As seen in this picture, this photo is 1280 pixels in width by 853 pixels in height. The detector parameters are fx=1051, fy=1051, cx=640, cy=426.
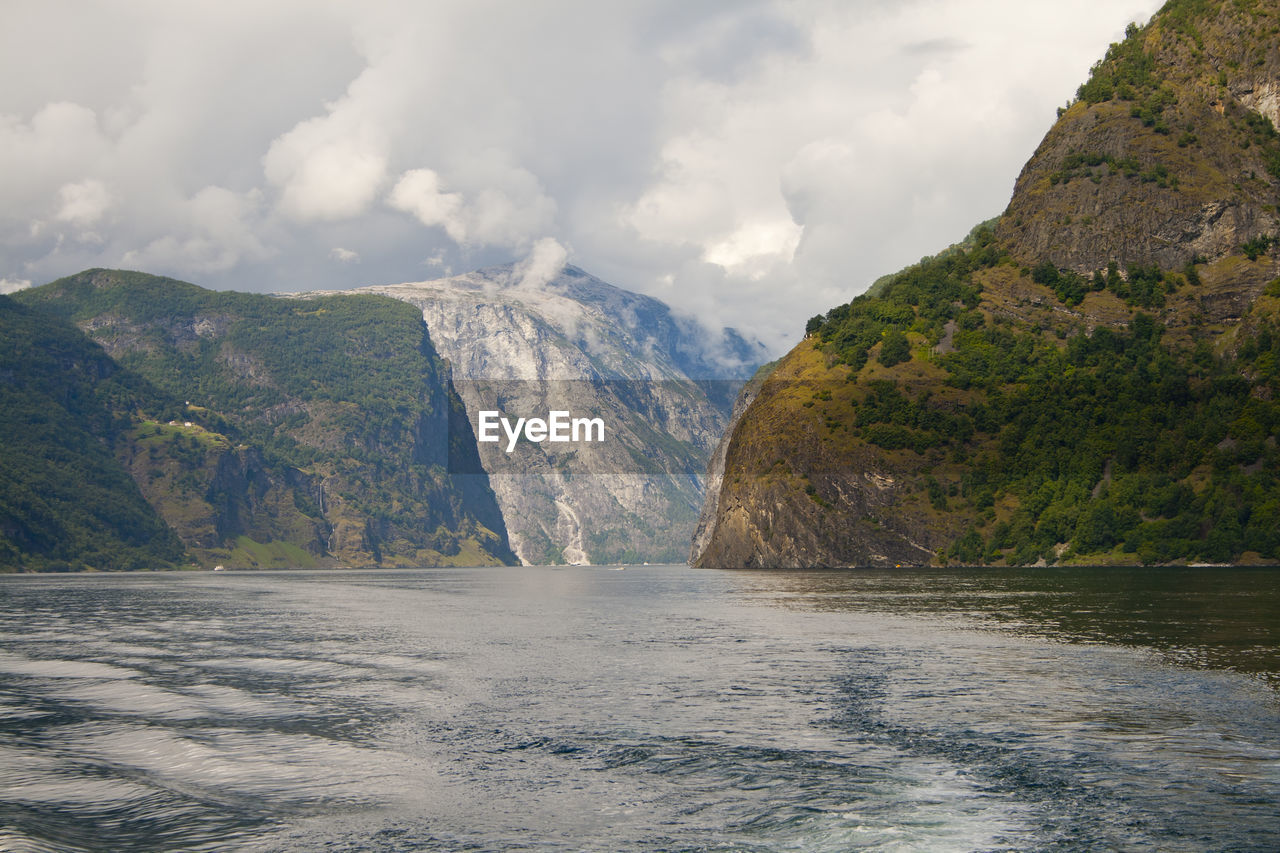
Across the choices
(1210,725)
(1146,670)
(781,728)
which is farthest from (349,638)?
(1210,725)

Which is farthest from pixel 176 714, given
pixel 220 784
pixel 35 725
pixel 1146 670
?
pixel 1146 670

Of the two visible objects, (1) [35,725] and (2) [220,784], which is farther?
(1) [35,725]

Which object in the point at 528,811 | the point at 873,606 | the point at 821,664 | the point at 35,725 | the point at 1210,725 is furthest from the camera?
Answer: the point at 873,606

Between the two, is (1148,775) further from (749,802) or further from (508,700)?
(508,700)

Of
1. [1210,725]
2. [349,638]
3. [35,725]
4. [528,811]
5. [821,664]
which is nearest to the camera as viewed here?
[528,811]

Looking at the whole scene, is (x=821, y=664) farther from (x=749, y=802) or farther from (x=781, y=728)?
(x=749, y=802)

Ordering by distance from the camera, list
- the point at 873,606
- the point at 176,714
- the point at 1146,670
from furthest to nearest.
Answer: the point at 873,606 → the point at 1146,670 → the point at 176,714
